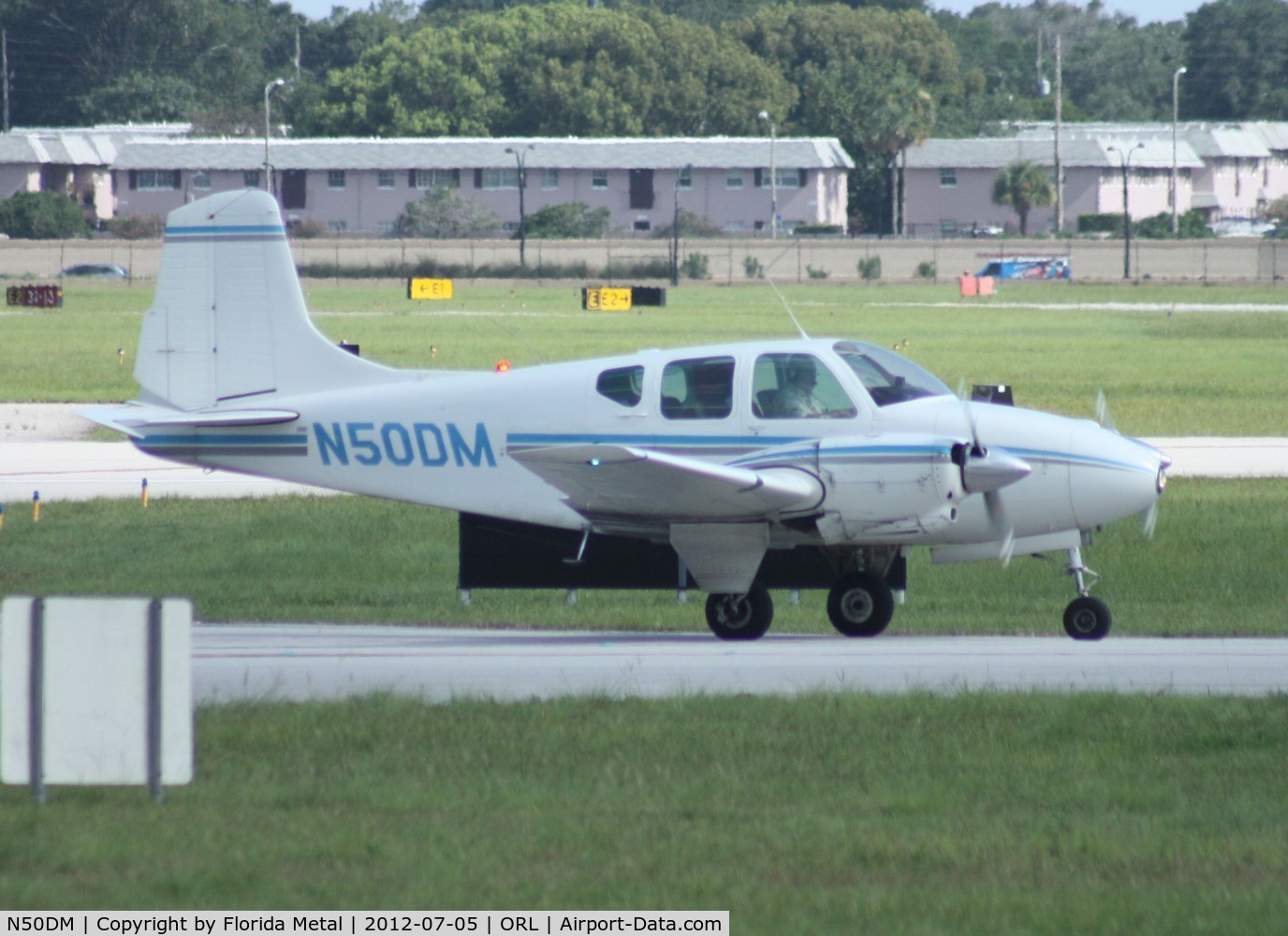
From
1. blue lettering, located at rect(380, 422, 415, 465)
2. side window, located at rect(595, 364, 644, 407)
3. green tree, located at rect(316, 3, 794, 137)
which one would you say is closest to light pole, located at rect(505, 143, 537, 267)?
green tree, located at rect(316, 3, 794, 137)

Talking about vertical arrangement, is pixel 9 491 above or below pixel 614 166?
below

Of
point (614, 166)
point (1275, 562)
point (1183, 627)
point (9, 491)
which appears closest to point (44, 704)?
point (1183, 627)

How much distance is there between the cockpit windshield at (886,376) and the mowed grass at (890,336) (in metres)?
18.1

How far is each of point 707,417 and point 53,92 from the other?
15247 cm

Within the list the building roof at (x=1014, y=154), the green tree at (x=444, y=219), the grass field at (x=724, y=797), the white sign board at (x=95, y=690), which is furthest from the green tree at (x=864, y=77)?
the white sign board at (x=95, y=690)

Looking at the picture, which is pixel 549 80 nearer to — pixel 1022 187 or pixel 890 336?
pixel 1022 187

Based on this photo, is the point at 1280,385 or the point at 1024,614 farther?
the point at 1280,385

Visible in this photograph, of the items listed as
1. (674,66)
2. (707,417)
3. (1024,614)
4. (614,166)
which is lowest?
(1024,614)

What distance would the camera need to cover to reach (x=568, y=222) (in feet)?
372

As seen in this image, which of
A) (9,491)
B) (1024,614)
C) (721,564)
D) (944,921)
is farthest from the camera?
(9,491)

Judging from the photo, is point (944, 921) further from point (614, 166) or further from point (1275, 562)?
point (614, 166)

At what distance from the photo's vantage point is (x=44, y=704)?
7.55m

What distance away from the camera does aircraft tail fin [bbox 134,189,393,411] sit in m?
14.8

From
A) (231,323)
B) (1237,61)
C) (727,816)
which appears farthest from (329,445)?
(1237,61)
